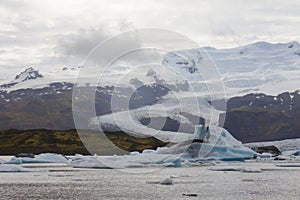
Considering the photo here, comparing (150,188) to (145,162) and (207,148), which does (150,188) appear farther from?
(207,148)

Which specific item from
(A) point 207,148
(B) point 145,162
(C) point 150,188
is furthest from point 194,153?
(C) point 150,188

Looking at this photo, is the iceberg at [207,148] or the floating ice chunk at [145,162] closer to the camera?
the floating ice chunk at [145,162]

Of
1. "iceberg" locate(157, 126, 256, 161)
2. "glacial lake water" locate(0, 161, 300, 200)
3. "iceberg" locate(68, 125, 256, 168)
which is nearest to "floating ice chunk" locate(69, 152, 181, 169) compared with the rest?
"iceberg" locate(68, 125, 256, 168)

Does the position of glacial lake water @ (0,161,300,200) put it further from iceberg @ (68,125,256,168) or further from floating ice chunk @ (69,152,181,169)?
iceberg @ (68,125,256,168)

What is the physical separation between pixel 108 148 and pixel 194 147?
8108 cm

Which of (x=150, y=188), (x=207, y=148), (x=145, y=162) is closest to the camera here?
(x=150, y=188)

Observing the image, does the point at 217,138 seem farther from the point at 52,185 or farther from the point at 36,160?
the point at 52,185

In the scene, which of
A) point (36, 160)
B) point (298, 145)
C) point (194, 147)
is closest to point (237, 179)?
point (194, 147)

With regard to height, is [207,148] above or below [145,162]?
above

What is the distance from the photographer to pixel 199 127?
9006 cm

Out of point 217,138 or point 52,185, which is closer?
point 52,185

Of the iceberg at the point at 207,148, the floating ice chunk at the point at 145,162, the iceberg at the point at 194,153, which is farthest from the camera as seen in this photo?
the iceberg at the point at 207,148

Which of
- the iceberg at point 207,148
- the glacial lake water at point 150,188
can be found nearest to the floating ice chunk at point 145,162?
the iceberg at point 207,148

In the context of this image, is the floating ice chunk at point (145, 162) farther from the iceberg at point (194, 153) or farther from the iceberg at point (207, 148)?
the iceberg at point (207, 148)
